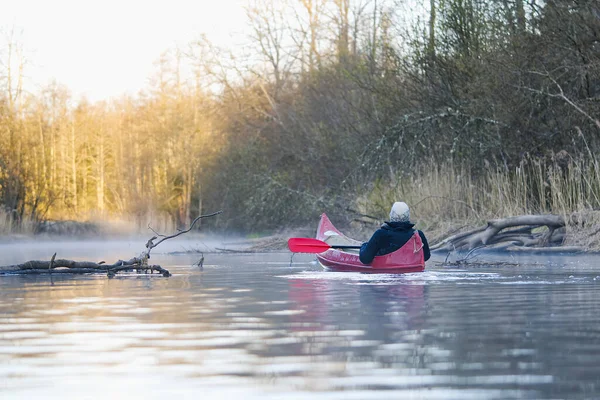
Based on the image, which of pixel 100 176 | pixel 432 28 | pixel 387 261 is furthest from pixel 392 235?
pixel 100 176

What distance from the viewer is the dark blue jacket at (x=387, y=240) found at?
39.6ft

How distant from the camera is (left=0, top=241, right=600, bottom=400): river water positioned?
437 centimetres

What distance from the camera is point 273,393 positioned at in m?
4.20

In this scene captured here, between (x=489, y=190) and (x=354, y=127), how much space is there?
6.63 m

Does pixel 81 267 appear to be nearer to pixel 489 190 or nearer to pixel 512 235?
pixel 512 235

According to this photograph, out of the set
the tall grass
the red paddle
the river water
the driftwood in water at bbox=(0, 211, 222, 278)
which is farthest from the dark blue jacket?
the tall grass

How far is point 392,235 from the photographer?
480 inches

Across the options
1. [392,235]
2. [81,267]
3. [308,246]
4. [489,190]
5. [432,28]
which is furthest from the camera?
[432,28]

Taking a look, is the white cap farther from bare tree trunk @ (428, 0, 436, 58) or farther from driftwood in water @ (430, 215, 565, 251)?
bare tree trunk @ (428, 0, 436, 58)

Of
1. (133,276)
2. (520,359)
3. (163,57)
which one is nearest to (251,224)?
(163,57)

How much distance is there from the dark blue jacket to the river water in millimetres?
1347

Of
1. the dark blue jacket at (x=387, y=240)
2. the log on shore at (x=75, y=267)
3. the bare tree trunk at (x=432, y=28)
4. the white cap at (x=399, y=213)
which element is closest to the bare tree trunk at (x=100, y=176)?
the bare tree trunk at (x=432, y=28)

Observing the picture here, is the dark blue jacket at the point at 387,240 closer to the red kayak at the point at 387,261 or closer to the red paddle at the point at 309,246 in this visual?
the red kayak at the point at 387,261

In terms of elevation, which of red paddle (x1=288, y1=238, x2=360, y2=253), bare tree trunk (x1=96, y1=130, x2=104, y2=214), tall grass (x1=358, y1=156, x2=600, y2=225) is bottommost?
red paddle (x1=288, y1=238, x2=360, y2=253)
